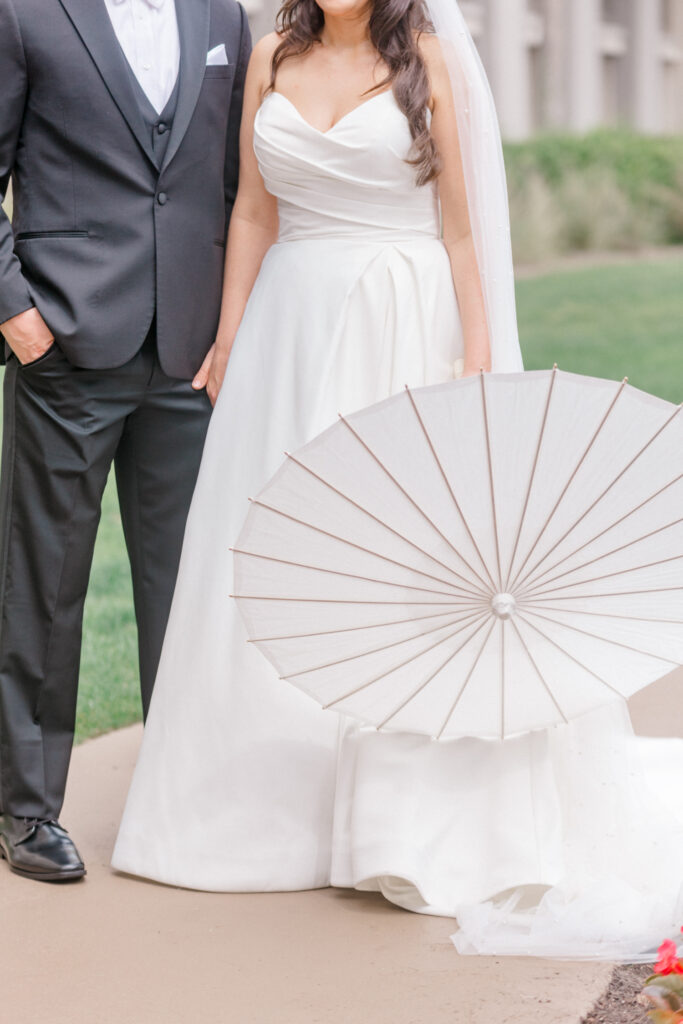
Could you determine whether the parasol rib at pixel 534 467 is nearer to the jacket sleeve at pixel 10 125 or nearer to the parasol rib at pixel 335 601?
the parasol rib at pixel 335 601

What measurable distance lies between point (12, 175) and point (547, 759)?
6.31 feet

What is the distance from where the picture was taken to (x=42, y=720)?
12.1 ft

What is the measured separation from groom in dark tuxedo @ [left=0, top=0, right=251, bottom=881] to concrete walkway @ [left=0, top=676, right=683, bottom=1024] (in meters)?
0.26

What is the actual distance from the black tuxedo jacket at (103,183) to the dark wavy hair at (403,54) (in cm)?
22

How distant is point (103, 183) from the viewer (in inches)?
137

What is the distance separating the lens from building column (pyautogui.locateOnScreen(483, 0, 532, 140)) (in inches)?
856

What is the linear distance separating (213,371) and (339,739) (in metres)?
1.00

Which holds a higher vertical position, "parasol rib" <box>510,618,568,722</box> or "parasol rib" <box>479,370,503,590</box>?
"parasol rib" <box>479,370,503,590</box>

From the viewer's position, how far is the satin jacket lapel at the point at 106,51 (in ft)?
11.1

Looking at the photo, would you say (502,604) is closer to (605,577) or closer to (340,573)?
(605,577)

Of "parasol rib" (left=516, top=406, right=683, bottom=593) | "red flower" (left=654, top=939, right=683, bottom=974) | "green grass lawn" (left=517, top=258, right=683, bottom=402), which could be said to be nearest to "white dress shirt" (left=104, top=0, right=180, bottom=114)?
"parasol rib" (left=516, top=406, right=683, bottom=593)

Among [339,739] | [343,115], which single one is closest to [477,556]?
[339,739]

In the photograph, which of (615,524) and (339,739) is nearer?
(615,524)

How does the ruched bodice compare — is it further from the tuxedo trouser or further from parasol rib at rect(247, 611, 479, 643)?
parasol rib at rect(247, 611, 479, 643)
